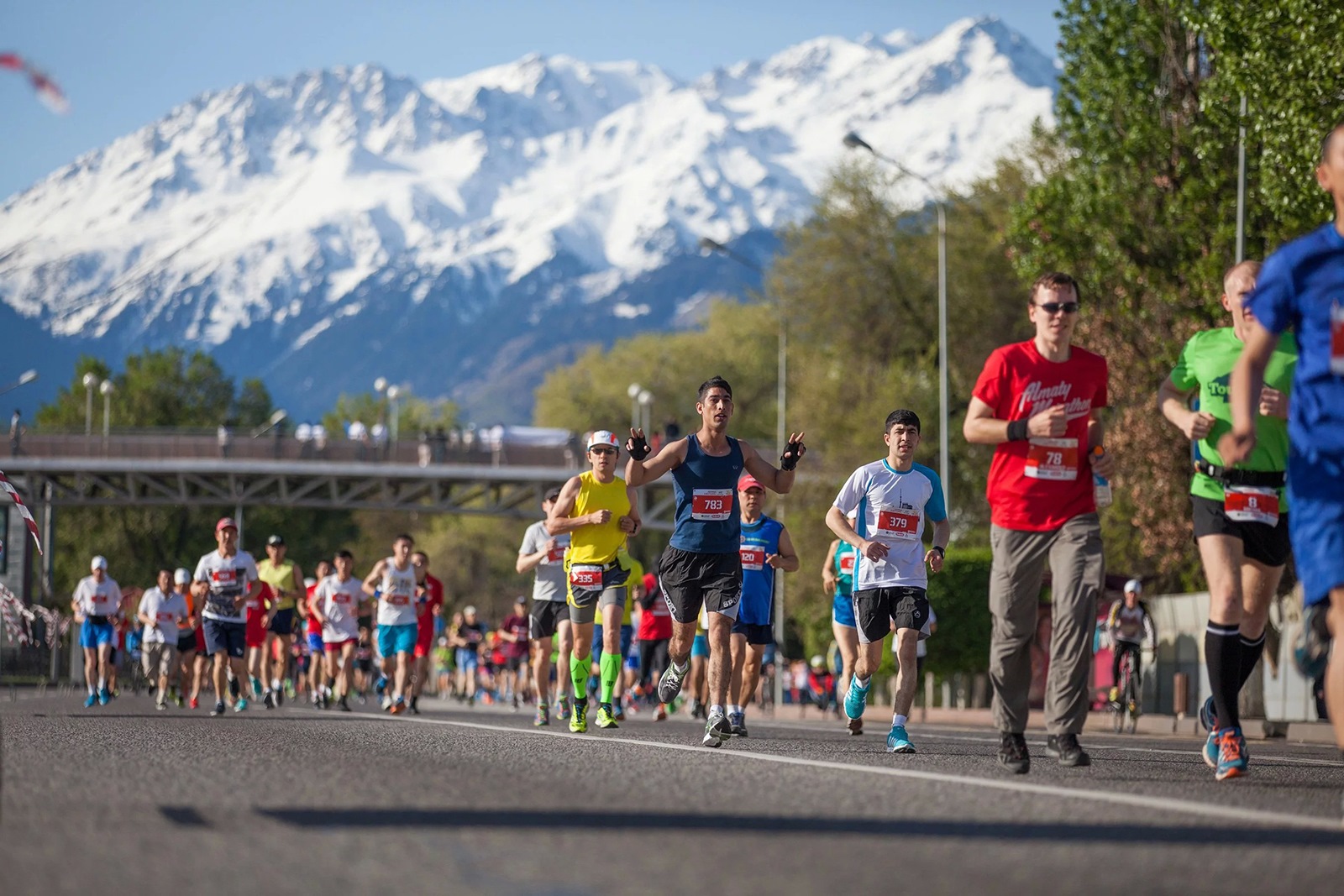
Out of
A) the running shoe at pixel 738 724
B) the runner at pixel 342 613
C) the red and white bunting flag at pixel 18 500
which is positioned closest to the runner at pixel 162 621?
Answer: the runner at pixel 342 613

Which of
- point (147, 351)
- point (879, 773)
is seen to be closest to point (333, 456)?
point (147, 351)

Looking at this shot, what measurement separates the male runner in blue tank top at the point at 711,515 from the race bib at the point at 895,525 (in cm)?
98

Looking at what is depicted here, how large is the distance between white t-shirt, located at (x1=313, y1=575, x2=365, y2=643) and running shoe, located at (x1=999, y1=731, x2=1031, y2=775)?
46.0ft

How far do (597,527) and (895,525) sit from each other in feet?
7.95

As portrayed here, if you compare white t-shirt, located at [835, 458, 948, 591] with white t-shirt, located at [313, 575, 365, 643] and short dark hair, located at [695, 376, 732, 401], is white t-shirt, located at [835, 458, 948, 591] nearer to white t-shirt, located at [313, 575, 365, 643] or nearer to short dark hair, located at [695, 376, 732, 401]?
short dark hair, located at [695, 376, 732, 401]

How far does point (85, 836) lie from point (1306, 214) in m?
21.4

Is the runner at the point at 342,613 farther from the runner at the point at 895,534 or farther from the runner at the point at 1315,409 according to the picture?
the runner at the point at 1315,409

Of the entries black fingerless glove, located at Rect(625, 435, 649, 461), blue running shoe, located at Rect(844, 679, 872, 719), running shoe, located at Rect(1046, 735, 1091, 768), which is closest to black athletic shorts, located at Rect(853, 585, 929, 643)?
blue running shoe, located at Rect(844, 679, 872, 719)

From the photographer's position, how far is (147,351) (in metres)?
115

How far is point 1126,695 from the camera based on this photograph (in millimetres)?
24031

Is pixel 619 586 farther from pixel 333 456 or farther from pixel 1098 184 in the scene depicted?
pixel 333 456

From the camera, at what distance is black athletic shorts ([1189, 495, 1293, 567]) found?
981cm

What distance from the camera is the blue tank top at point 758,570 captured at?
55.2 ft

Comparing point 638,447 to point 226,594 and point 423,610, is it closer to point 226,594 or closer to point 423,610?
point 226,594
